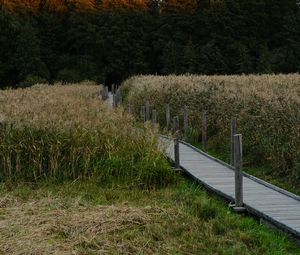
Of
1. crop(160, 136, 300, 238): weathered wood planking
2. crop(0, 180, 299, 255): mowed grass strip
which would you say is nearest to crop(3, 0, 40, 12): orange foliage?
crop(160, 136, 300, 238): weathered wood planking

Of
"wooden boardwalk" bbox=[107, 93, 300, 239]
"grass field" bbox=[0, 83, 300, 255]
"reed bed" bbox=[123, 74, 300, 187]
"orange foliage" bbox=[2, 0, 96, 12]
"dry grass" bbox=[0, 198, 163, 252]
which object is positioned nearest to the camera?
"dry grass" bbox=[0, 198, 163, 252]

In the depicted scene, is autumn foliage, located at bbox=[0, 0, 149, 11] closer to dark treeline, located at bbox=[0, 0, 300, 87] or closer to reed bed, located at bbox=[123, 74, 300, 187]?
dark treeline, located at bbox=[0, 0, 300, 87]

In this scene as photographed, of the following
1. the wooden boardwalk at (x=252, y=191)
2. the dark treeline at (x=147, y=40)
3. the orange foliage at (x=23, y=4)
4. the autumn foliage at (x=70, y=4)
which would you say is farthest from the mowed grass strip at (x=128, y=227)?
the orange foliage at (x=23, y=4)

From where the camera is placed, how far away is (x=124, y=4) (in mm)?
64375

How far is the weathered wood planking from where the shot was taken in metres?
8.02

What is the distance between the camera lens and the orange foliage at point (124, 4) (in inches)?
2512

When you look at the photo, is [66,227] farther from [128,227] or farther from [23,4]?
[23,4]

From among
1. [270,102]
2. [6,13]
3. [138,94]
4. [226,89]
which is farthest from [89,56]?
[270,102]

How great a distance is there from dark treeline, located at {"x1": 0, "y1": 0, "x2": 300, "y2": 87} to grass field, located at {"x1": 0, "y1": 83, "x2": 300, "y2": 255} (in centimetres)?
4142

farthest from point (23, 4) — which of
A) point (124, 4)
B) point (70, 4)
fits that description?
point (124, 4)

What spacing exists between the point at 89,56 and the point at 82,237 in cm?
5389

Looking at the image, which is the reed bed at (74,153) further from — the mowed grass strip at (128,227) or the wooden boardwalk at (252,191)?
the mowed grass strip at (128,227)

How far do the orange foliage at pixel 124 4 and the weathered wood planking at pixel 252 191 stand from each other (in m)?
51.7

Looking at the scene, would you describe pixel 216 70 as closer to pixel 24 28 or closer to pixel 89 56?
pixel 89 56
